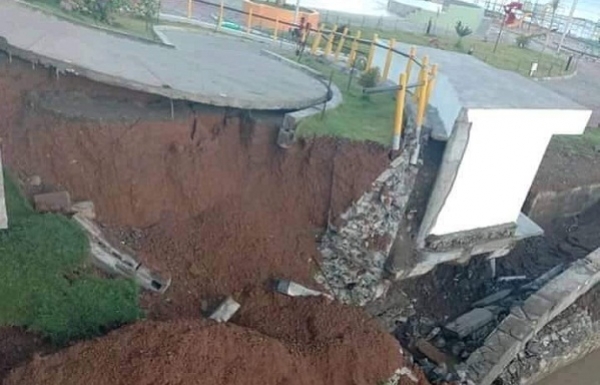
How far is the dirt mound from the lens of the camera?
22.7ft

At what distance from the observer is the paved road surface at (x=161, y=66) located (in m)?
10.0

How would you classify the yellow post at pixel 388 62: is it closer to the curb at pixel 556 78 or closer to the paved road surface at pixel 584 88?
the paved road surface at pixel 584 88

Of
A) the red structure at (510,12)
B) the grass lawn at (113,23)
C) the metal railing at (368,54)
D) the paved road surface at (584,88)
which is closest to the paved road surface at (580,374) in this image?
the metal railing at (368,54)

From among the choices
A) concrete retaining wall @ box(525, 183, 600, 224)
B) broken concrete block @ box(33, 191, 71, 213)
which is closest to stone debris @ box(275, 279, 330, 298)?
broken concrete block @ box(33, 191, 71, 213)

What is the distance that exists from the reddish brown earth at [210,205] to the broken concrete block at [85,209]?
0.58 feet

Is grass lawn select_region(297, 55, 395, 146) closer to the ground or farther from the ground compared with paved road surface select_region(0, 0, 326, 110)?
closer to the ground

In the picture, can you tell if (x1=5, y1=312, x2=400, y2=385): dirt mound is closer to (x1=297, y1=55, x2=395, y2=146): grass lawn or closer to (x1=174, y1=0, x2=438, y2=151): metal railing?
(x1=297, y1=55, x2=395, y2=146): grass lawn

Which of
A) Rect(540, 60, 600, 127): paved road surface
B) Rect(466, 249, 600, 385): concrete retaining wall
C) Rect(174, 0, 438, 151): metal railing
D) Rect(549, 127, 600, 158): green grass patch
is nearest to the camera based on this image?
Rect(466, 249, 600, 385): concrete retaining wall

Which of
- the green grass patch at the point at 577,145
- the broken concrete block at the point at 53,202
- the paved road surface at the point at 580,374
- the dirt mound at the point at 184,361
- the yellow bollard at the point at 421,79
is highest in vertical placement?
the yellow bollard at the point at 421,79

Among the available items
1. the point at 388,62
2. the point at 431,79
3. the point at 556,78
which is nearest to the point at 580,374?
the point at 431,79

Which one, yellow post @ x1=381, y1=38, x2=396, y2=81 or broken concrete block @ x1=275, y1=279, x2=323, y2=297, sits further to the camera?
yellow post @ x1=381, y1=38, x2=396, y2=81

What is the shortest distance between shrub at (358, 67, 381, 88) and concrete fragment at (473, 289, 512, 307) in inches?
202

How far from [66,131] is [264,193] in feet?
11.1

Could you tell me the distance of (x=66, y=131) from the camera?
942 cm
